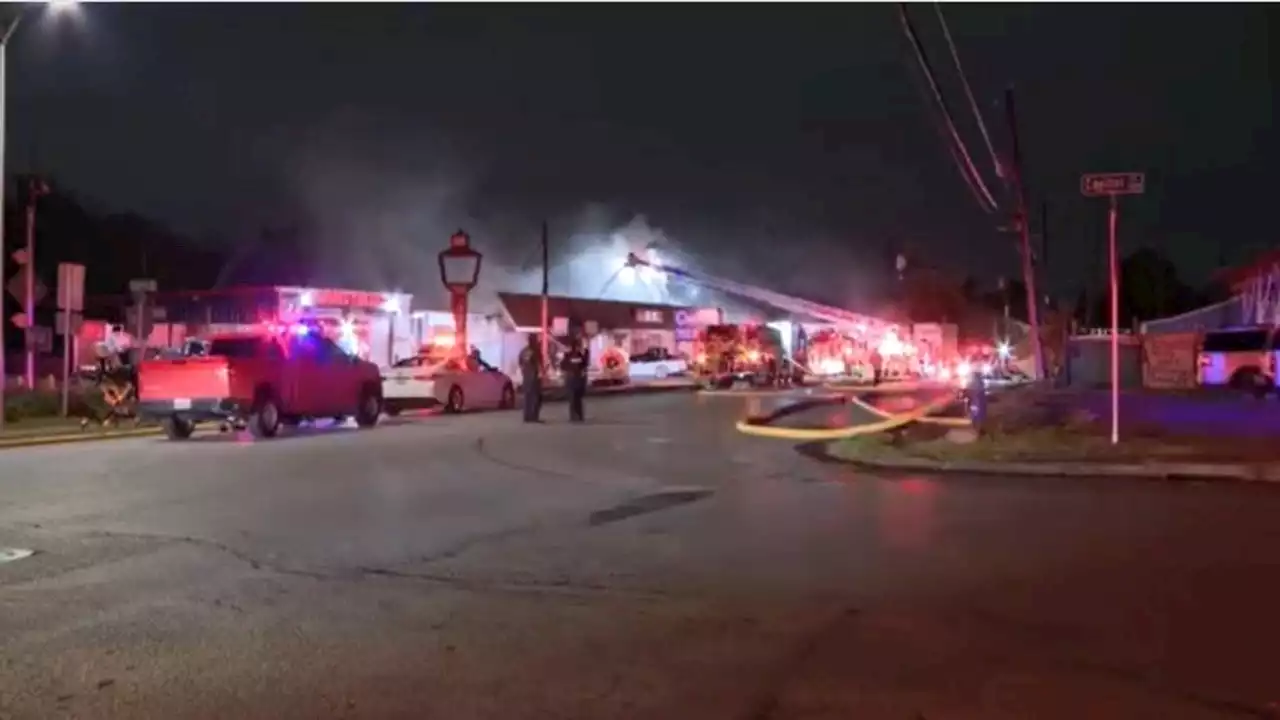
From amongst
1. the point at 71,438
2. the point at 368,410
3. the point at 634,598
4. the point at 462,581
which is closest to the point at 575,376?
the point at 368,410

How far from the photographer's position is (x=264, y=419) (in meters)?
22.3

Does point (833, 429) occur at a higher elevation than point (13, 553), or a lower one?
higher

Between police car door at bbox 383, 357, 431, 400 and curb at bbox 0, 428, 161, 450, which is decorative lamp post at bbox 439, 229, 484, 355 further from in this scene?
curb at bbox 0, 428, 161, 450

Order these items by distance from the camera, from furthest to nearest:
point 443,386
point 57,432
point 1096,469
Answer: point 443,386 → point 57,432 → point 1096,469

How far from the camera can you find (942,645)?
7.08 metres

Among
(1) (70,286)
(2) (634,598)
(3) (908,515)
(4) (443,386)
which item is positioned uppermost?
(1) (70,286)

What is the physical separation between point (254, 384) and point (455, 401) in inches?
379

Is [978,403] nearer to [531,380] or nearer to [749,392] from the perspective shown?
[531,380]

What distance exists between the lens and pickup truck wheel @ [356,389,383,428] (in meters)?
25.4

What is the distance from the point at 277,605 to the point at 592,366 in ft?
159

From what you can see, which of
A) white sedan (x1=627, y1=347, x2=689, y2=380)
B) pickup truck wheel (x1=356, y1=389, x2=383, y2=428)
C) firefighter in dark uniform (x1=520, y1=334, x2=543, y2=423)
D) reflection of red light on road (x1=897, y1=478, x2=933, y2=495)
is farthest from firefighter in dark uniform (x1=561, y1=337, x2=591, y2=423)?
white sedan (x1=627, y1=347, x2=689, y2=380)

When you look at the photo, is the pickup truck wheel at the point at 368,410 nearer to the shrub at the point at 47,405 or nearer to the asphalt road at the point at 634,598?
the shrub at the point at 47,405

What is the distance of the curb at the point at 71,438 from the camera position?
21438 millimetres

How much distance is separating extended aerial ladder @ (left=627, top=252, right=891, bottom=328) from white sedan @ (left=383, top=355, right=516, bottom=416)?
26.9m
